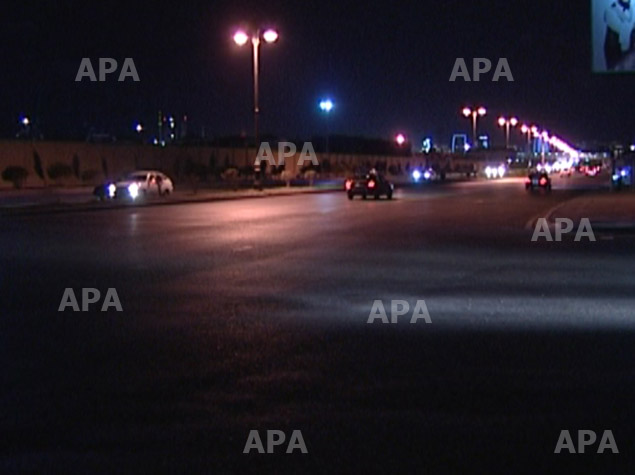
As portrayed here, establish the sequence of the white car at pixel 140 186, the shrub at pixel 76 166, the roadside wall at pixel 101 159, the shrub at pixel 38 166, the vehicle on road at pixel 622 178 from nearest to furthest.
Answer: the white car at pixel 140 186 → the vehicle on road at pixel 622 178 → the roadside wall at pixel 101 159 → the shrub at pixel 38 166 → the shrub at pixel 76 166

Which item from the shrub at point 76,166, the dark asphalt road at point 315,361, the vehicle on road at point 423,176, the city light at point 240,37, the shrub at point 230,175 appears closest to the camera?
the dark asphalt road at point 315,361

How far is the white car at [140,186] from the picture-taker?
5912 cm

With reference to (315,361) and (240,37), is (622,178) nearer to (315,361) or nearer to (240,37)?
(240,37)

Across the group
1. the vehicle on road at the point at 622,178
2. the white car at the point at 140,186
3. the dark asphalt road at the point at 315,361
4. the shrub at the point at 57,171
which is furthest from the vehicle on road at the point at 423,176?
the dark asphalt road at the point at 315,361

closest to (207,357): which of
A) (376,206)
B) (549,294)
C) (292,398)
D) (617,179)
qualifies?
(292,398)

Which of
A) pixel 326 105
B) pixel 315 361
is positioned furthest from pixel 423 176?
pixel 315 361

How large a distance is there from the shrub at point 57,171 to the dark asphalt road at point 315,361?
55.7 meters

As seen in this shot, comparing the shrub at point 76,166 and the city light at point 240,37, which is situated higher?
the city light at point 240,37

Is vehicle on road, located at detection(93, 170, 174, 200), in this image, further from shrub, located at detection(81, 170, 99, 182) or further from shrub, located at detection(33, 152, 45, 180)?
shrub, located at detection(81, 170, 99, 182)

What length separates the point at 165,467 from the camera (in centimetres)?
794

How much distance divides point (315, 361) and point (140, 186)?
49.2 metres

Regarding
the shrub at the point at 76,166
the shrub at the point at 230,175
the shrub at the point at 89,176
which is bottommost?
the shrub at the point at 230,175

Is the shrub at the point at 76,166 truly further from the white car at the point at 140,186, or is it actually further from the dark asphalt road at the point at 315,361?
the dark asphalt road at the point at 315,361

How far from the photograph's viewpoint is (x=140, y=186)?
6050 centimetres
